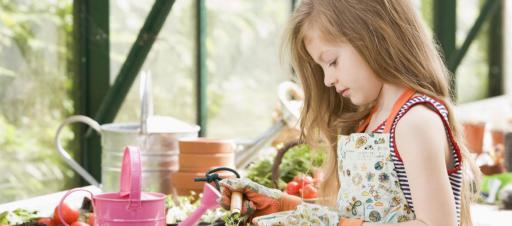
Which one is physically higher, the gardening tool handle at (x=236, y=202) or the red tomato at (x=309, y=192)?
the gardening tool handle at (x=236, y=202)

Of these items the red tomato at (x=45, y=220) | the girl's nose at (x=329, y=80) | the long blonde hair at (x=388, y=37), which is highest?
the long blonde hair at (x=388, y=37)

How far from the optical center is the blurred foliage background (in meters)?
3.52

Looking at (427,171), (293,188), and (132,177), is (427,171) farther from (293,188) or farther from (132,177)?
(293,188)

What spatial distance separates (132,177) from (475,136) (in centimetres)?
290

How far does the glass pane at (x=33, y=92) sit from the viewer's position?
3.49 metres

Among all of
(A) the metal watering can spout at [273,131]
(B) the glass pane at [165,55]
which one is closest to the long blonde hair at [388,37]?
(A) the metal watering can spout at [273,131]

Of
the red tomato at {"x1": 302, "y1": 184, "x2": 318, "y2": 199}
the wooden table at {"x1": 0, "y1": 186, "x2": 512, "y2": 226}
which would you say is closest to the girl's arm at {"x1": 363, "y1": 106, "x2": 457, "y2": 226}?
the red tomato at {"x1": 302, "y1": 184, "x2": 318, "y2": 199}

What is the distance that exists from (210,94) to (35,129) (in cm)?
163

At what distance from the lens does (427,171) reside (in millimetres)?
2223

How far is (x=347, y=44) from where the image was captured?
240 centimetres

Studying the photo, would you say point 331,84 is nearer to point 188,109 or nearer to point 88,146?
point 88,146

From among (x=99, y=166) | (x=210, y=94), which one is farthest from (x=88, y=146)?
(x=210, y=94)

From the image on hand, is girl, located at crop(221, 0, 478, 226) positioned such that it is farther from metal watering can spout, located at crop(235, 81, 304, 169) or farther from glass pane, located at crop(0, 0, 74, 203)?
glass pane, located at crop(0, 0, 74, 203)

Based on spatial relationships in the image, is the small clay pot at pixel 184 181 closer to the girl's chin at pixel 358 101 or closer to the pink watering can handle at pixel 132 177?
the pink watering can handle at pixel 132 177
